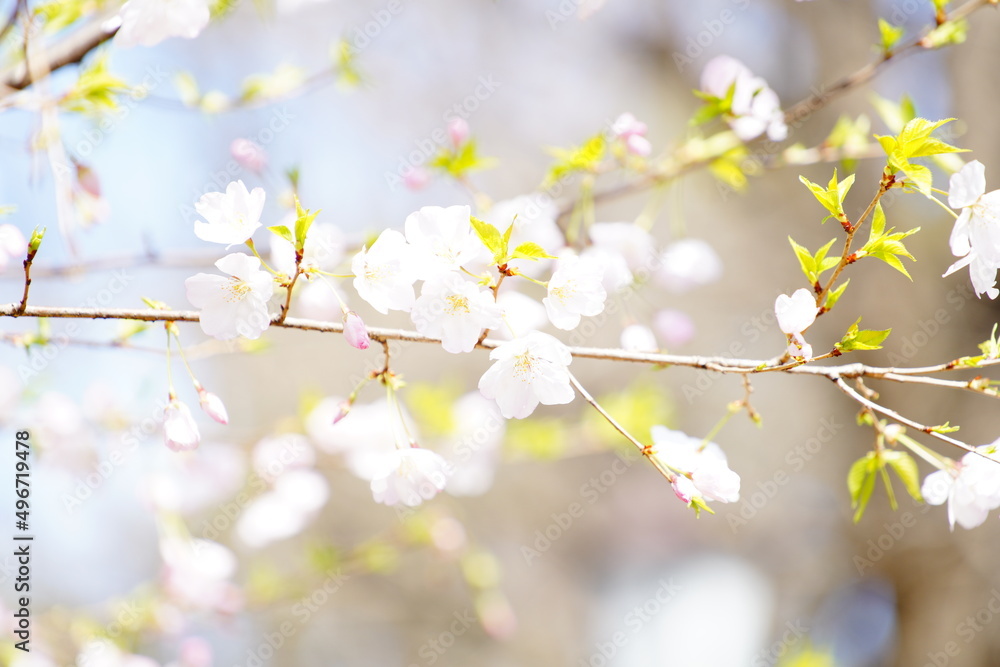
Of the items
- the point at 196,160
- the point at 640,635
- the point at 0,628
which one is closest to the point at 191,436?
the point at 0,628

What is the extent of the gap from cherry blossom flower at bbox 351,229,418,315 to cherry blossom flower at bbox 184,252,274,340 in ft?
0.25

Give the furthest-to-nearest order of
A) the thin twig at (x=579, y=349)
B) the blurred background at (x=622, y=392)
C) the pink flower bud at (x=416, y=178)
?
1. the blurred background at (x=622, y=392)
2. the pink flower bud at (x=416, y=178)
3. the thin twig at (x=579, y=349)

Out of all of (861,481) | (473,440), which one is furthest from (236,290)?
(473,440)

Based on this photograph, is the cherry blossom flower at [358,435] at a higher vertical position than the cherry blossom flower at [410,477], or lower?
lower

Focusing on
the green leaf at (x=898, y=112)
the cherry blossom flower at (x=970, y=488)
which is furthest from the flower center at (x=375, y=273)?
the green leaf at (x=898, y=112)

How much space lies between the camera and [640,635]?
3.13 meters

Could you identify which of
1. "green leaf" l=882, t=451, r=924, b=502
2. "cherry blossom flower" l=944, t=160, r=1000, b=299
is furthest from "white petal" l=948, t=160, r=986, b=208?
"green leaf" l=882, t=451, r=924, b=502

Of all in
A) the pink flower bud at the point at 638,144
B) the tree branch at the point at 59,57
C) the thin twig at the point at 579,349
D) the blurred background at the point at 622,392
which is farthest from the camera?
the blurred background at the point at 622,392

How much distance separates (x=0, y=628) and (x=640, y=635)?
2.62m

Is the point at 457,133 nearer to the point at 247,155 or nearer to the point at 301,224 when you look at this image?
the point at 247,155

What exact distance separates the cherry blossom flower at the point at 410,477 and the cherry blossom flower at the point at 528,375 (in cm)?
10

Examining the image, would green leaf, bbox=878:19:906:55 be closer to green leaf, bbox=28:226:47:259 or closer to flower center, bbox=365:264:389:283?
flower center, bbox=365:264:389:283

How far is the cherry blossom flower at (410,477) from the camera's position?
24.2 inches

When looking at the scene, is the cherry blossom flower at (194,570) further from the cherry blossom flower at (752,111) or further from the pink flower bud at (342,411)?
the cherry blossom flower at (752,111)
